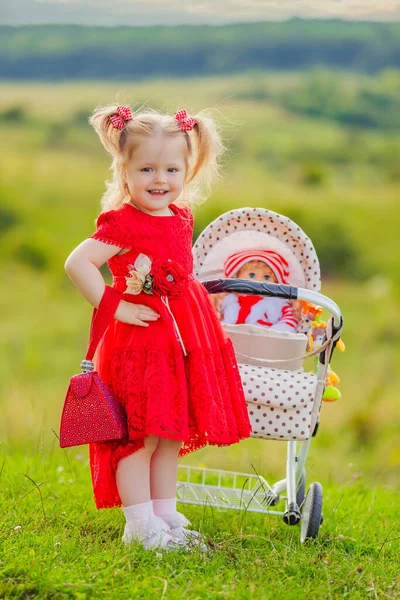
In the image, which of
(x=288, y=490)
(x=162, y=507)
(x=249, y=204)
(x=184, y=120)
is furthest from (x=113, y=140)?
(x=249, y=204)

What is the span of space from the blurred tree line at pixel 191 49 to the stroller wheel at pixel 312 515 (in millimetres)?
7715

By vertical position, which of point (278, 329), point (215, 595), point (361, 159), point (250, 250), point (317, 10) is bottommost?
point (215, 595)

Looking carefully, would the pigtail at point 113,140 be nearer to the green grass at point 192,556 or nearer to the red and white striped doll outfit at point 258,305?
the red and white striped doll outfit at point 258,305

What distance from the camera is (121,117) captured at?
2926 mm

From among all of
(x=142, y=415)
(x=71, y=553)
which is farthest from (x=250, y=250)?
(x=71, y=553)

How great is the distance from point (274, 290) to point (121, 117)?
2.73 feet

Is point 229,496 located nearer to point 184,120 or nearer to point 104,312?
point 104,312

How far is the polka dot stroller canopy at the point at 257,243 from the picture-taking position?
3.53 m

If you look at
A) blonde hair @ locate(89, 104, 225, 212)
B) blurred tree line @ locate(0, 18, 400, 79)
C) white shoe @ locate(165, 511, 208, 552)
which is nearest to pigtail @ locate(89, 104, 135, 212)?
blonde hair @ locate(89, 104, 225, 212)

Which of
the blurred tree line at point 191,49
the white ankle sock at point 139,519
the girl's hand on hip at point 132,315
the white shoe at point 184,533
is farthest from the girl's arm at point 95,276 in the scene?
the blurred tree line at point 191,49

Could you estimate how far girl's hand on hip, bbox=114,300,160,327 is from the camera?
114 inches

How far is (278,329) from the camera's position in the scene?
3488mm

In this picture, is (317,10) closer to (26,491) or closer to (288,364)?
(288,364)

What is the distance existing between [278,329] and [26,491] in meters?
1.35
